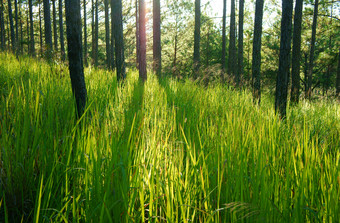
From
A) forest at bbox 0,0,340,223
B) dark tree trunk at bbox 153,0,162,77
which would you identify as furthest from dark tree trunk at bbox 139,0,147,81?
dark tree trunk at bbox 153,0,162,77

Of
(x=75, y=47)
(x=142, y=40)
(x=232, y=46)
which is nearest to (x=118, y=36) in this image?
(x=142, y=40)

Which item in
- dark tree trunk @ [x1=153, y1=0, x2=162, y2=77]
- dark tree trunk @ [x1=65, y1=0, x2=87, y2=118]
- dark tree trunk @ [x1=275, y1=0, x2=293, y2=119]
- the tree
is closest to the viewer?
dark tree trunk @ [x1=65, y1=0, x2=87, y2=118]

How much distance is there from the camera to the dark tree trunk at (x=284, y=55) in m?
4.31

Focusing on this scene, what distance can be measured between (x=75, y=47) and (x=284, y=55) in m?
3.67

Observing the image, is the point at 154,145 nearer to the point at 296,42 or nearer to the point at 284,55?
the point at 284,55

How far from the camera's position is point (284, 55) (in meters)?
4.46

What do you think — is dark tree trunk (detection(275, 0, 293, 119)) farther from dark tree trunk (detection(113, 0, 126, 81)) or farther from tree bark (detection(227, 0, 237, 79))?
tree bark (detection(227, 0, 237, 79))

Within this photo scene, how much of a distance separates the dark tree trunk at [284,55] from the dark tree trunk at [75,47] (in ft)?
10.8

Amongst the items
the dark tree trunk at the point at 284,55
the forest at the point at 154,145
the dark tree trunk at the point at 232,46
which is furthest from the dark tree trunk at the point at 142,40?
the dark tree trunk at the point at 232,46

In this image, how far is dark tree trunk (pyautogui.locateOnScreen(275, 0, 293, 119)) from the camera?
4309mm

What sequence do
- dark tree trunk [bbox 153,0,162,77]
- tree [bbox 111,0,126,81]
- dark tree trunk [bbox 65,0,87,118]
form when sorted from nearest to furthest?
dark tree trunk [bbox 65,0,87,118]
tree [bbox 111,0,126,81]
dark tree trunk [bbox 153,0,162,77]

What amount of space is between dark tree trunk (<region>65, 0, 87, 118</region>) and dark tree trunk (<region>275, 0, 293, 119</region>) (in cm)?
330

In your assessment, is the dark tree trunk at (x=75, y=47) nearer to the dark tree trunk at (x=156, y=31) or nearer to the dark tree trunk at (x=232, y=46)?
the dark tree trunk at (x=156, y=31)

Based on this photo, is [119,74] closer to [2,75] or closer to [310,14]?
[2,75]
